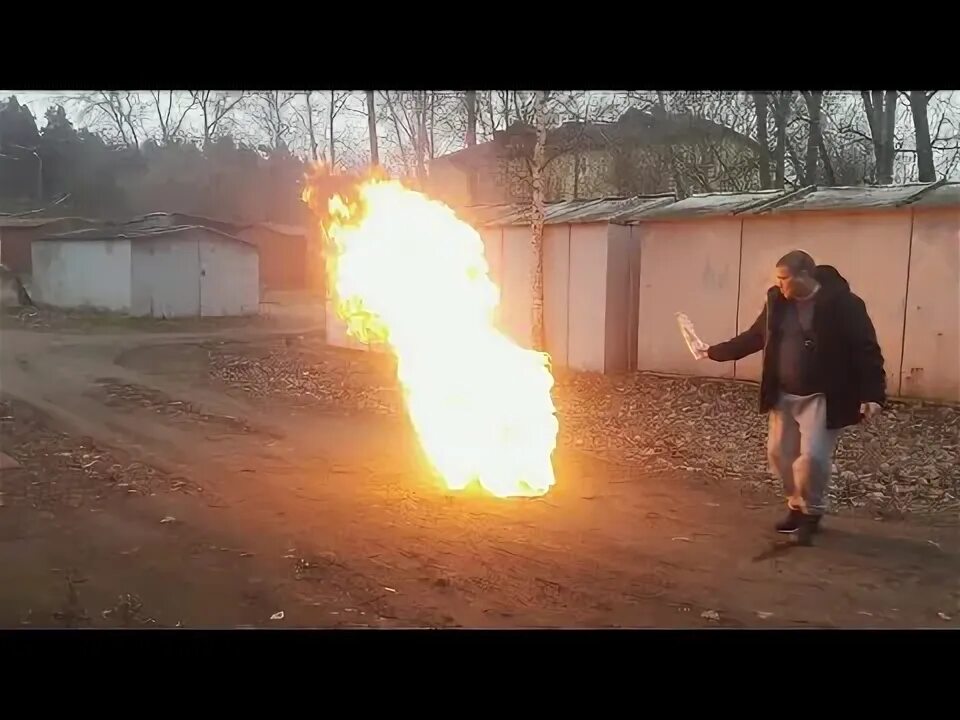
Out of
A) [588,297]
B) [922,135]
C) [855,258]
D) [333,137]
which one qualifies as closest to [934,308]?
[855,258]

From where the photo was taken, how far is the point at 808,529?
4984mm

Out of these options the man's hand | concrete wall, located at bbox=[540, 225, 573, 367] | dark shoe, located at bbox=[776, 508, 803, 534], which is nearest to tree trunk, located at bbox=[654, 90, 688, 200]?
concrete wall, located at bbox=[540, 225, 573, 367]

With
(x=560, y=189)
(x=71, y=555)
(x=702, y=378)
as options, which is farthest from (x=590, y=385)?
(x=71, y=555)

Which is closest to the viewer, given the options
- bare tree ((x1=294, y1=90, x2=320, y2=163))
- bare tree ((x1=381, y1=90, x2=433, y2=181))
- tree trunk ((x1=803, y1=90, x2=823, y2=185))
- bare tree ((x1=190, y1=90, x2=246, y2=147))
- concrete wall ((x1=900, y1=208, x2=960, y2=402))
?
bare tree ((x1=190, y1=90, x2=246, y2=147))

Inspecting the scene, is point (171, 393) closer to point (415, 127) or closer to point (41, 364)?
point (41, 364)

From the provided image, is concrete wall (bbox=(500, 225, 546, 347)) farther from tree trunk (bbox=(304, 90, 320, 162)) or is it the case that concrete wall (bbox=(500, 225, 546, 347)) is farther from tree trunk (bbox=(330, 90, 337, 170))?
tree trunk (bbox=(304, 90, 320, 162))

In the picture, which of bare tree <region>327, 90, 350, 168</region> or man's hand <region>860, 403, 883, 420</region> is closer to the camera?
man's hand <region>860, 403, 883, 420</region>

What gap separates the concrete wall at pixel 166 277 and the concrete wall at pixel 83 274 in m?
0.11

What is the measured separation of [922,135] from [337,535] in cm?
540

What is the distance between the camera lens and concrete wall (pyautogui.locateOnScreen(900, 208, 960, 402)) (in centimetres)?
649

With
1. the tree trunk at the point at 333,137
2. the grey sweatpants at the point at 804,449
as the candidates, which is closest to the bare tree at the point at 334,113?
the tree trunk at the point at 333,137

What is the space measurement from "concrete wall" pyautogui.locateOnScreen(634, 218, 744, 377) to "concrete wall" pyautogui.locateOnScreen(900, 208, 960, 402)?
142cm

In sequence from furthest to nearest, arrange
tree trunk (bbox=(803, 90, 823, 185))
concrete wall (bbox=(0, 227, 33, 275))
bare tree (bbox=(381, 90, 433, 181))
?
tree trunk (bbox=(803, 90, 823, 185)), concrete wall (bbox=(0, 227, 33, 275)), bare tree (bbox=(381, 90, 433, 181))

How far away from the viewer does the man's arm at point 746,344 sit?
521cm
